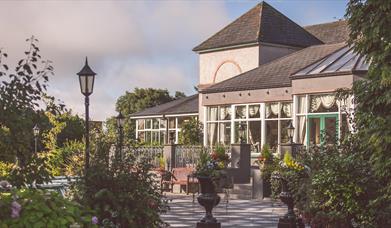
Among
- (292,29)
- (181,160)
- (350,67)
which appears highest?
(292,29)

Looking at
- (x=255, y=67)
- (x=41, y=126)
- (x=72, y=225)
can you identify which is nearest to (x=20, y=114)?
(x=41, y=126)

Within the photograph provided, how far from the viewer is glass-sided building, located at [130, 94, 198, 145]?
41.9 metres

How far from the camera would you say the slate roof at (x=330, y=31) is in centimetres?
4194

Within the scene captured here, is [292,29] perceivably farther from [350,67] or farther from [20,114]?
[20,114]

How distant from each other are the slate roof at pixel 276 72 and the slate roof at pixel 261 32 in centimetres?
303

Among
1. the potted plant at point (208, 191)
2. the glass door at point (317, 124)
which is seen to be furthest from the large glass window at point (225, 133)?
the potted plant at point (208, 191)

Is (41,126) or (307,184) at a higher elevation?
(41,126)

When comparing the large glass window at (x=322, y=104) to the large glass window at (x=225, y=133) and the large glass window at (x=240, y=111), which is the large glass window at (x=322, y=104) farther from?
the large glass window at (x=225, y=133)

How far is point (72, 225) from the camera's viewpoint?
6.29 metres

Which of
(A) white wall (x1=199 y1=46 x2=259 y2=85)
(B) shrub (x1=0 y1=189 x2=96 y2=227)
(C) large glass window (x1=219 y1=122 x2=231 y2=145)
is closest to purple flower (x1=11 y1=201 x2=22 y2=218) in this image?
(B) shrub (x1=0 y1=189 x2=96 y2=227)

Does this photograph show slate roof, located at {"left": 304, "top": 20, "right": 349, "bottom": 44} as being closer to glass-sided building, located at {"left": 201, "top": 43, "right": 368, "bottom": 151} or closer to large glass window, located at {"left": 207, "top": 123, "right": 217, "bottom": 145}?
glass-sided building, located at {"left": 201, "top": 43, "right": 368, "bottom": 151}

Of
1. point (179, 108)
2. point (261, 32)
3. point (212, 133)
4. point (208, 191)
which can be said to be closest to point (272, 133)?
point (212, 133)

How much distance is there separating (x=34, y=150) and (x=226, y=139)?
25.9 metres

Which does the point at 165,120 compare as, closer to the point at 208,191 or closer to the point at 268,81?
the point at 268,81
